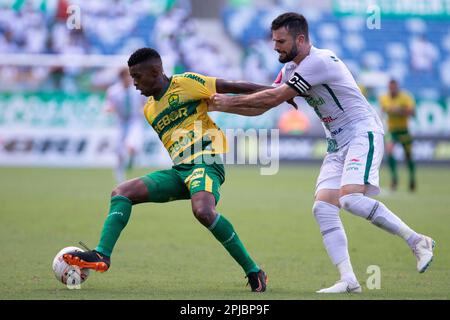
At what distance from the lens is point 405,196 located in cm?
1897

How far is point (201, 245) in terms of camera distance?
1149 centimetres

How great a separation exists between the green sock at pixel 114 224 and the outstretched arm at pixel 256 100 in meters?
1.21

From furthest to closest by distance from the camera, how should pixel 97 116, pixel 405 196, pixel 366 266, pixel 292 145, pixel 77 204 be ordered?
pixel 292 145, pixel 97 116, pixel 405 196, pixel 77 204, pixel 366 266

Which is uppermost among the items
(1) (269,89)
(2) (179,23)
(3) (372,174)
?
(2) (179,23)

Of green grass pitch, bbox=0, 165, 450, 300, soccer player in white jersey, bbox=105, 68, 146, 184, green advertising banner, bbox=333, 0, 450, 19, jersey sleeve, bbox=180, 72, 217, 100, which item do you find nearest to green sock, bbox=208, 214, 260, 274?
green grass pitch, bbox=0, 165, 450, 300

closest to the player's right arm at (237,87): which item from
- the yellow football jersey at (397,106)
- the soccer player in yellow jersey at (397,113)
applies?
the soccer player in yellow jersey at (397,113)

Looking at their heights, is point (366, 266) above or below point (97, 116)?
below

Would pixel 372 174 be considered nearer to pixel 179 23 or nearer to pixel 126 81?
pixel 126 81

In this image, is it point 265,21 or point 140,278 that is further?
point 265,21

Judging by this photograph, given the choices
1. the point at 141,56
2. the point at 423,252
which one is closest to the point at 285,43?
the point at 141,56

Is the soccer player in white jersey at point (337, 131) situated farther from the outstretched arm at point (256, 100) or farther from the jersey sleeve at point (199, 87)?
the jersey sleeve at point (199, 87)

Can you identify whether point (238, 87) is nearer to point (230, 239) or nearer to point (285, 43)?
point (285, 43)
